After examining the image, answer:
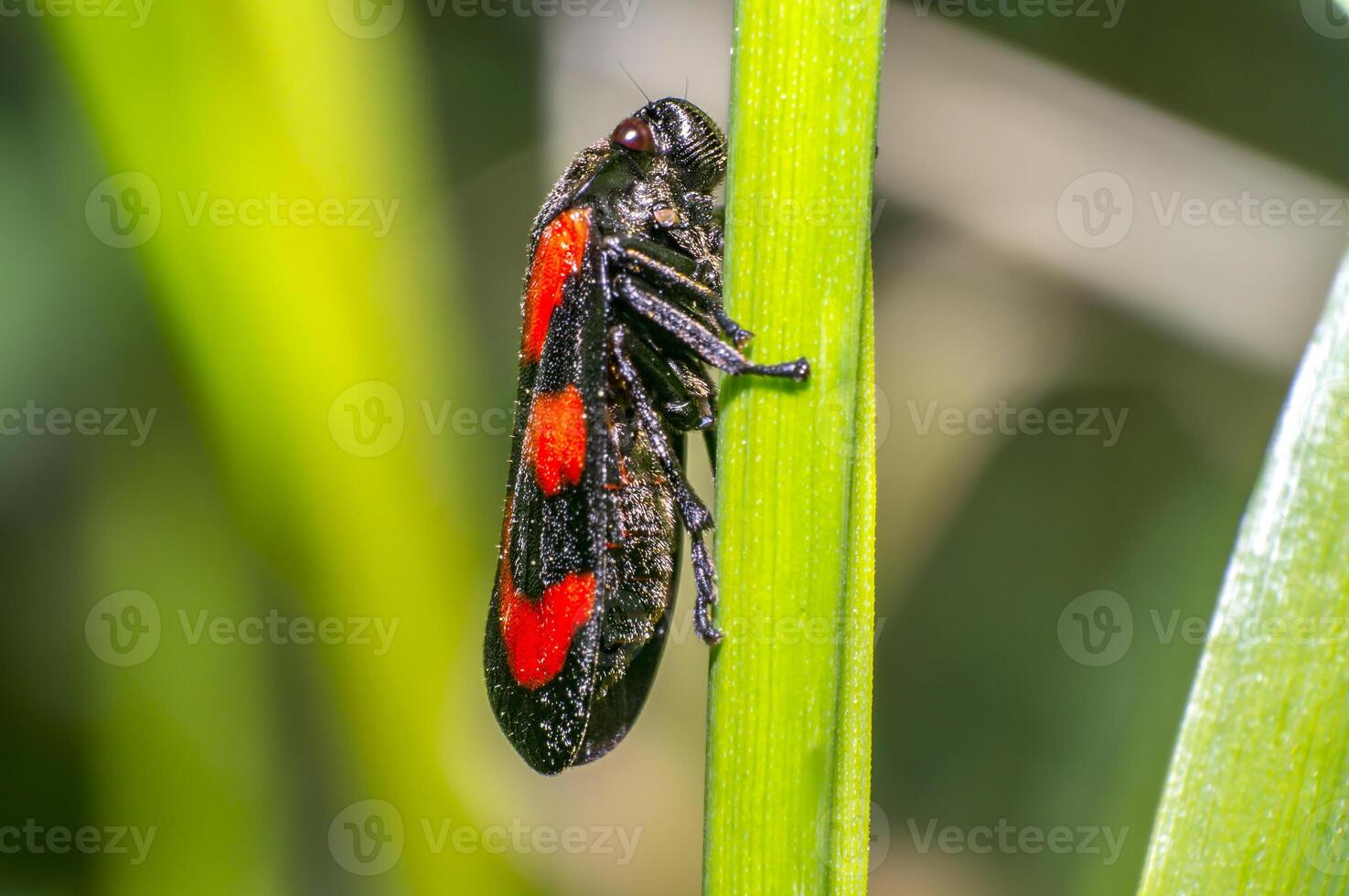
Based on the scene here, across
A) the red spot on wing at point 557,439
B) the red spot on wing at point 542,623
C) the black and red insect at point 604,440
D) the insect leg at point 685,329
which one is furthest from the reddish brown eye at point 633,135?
the red spot on wing at point 542,623

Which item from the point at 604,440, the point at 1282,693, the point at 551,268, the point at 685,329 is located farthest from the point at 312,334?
the point at 1282,693

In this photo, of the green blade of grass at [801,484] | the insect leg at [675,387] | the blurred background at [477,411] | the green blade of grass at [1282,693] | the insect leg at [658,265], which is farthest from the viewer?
the blurred background at [477,411]

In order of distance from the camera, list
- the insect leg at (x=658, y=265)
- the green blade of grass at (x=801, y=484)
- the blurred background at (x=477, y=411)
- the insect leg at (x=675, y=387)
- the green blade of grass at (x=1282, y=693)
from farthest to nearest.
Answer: the blurred background at (x=477, y=411)
the insect leg at (x=675, y=387)
the insect leg at (x=658, y=265)
the green blade of grass at (x=801, y=484)
the green blade of grass at (x=1282, y=693)

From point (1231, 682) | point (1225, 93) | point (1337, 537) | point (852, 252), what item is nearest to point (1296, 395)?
point (1337, 537)

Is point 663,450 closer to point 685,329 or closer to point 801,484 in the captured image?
point 685,329

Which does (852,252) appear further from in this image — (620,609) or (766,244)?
(620,609)

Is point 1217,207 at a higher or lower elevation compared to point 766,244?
higher

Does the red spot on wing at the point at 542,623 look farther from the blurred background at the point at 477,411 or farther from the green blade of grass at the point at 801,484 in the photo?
the green blade of grass at the point at 801,484
